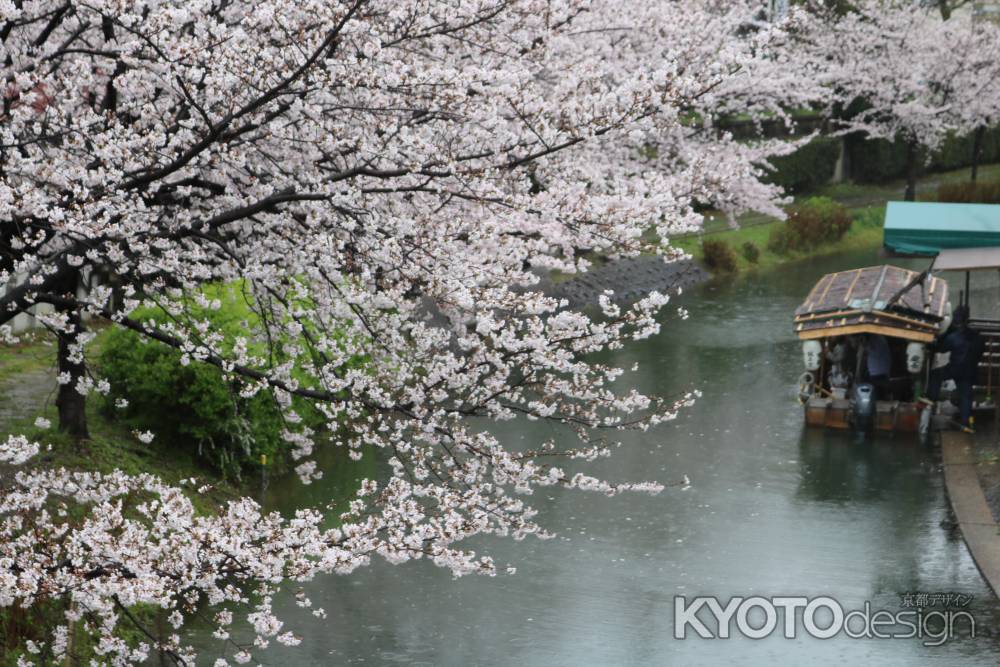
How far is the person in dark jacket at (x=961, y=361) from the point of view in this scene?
52.4ft

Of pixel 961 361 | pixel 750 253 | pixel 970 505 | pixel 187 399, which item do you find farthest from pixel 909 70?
pixel 187 399

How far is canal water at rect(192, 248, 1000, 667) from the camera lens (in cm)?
991

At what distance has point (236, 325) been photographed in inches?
510

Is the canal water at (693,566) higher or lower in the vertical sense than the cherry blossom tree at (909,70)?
lower

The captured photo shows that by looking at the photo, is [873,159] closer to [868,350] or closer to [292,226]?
[868,350]

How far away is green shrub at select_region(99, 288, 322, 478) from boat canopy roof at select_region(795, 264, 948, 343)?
7.99 metres

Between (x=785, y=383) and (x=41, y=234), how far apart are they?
50.2 ft

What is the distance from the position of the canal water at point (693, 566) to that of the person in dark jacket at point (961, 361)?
2.65 feet

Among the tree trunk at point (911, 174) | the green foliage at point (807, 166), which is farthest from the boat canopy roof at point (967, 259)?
the tree trunk at point (911, 174)

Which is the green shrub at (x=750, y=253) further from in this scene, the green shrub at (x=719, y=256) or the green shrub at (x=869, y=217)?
the green shrub at (x=869, y=217)

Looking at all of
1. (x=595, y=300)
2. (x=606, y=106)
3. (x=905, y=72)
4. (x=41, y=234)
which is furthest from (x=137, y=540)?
(x=905, y=72)

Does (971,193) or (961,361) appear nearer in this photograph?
(961,361)

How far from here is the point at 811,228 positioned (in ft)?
106

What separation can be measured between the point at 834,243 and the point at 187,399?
2414 centimetres
